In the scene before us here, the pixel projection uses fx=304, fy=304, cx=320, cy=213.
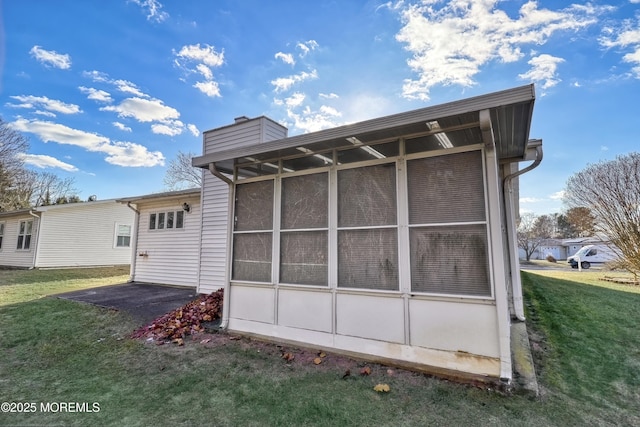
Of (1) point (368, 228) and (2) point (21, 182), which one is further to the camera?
(2) point (21, 182)

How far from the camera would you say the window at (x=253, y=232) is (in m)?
4.67

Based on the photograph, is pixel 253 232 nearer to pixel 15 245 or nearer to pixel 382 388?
pixel 382 388

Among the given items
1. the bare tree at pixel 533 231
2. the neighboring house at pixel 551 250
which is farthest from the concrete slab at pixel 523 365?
the neighboring house at pixel 551 250

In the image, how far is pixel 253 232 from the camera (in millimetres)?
4820

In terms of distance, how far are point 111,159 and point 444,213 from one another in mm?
31523

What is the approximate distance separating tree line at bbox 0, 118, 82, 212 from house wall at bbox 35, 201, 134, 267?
1046 centimetres

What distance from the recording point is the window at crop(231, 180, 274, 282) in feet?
15.3

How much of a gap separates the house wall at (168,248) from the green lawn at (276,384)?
3.96 m

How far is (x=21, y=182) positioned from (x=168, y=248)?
2212 centimetres

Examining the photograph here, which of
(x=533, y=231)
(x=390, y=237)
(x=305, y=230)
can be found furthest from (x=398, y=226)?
(x=533, y=231)

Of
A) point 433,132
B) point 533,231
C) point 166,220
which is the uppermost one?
point 533,231

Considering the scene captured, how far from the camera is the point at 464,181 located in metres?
3.27

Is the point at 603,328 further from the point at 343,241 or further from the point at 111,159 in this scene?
the point at 111,159

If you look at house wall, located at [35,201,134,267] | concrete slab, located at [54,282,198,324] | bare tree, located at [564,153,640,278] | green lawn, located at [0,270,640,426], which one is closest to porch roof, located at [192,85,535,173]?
green lawn, located at [0,270,640,426]
